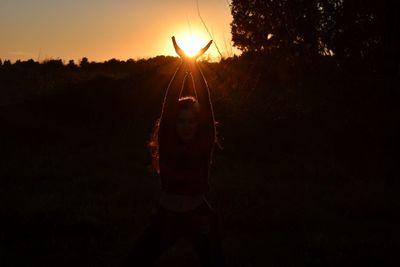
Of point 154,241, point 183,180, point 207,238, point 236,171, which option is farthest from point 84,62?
point 207,238

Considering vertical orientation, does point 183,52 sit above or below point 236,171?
above

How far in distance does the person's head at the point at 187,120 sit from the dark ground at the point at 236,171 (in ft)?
11.5

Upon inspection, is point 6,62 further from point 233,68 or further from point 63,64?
point 233,68

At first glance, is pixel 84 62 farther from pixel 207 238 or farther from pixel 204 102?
pixel 207 238

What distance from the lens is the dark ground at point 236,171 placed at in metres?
8.89

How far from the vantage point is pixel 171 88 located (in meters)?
5.57

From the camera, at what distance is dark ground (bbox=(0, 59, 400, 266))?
350 inches

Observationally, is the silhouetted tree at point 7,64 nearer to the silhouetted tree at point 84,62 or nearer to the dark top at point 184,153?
the silhouetted tree at point 84,62

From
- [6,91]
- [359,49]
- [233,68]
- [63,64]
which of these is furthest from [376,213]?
[63,64]

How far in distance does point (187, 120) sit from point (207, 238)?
109 cm

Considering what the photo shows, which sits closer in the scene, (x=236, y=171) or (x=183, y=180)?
(x=183, y=180)

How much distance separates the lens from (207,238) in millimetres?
4832

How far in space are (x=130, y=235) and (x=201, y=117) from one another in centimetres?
461

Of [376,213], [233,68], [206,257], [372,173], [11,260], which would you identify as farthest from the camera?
[233,68]
